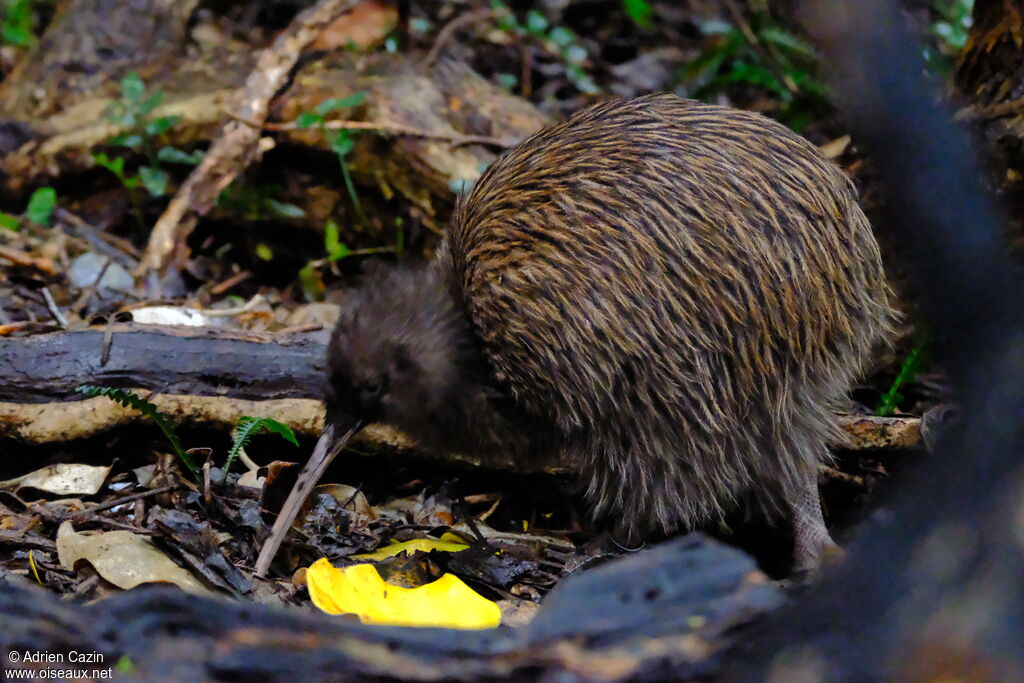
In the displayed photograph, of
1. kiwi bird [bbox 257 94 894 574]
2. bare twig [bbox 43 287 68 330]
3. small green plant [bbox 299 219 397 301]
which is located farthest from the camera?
small green plant [bbox 299 219 397 301]

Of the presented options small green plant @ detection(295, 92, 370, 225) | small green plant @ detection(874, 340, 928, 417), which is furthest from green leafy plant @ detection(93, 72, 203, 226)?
small green plant @ detection(874, 340, 928, 417)

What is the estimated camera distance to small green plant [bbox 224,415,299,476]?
11.5 ft

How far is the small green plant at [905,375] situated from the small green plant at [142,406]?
2759mm

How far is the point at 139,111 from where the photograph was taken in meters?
5.66

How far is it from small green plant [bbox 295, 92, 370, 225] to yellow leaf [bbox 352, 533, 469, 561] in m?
2.39

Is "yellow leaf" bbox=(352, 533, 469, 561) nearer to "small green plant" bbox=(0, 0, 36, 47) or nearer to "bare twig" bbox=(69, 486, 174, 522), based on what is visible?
"bare twig" bbox=(69, 486, 174, 522)

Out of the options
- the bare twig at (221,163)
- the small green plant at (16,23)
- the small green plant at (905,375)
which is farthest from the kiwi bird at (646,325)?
the small green plant at (16,23)

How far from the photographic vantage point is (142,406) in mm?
3529

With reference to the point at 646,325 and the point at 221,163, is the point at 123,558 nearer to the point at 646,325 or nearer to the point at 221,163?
the point at 646,325

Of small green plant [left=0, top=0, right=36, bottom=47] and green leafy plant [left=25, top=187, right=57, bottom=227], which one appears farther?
small green plant [left=0, top=0, right=36, bottom=47]

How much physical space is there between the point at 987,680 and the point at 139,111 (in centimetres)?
540

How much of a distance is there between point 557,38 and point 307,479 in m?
4.36

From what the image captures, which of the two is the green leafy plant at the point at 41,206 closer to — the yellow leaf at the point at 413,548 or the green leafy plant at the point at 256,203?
the green leafy plant at the point at 256,203

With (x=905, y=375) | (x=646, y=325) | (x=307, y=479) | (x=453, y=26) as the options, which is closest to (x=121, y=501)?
(x=307, y=479)
